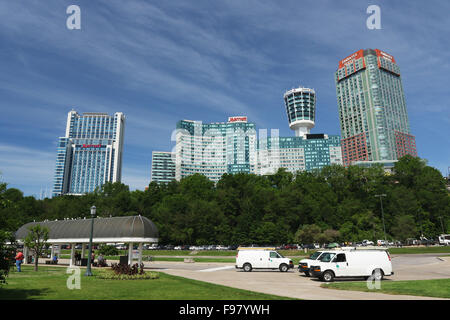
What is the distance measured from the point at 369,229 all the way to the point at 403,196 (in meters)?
16.4

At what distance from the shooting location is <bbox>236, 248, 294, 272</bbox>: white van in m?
28.2

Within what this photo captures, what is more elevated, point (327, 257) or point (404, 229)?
point (404, 229)

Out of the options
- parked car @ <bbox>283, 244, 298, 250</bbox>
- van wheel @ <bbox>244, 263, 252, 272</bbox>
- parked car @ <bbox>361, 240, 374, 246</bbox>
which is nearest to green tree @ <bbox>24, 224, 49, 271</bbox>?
van wheel @ <bbox>244, 263, 252, 272</bbox>

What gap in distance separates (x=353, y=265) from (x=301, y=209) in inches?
2762

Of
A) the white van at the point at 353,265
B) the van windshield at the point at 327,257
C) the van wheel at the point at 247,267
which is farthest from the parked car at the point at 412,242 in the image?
the van windshield at the point at 327,257

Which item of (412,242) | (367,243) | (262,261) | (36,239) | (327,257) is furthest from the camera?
(412,242)

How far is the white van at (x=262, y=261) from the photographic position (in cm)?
2825

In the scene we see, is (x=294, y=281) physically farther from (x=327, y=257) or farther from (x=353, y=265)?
(x=353, y=265)

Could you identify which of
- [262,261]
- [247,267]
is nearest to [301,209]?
[262,261]

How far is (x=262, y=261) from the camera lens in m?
28.8

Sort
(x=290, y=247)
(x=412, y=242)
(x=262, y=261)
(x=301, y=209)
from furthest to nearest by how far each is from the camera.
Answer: (x=301, y=209) < (x=412, y=242) < (x=290, y=247) < (x=262, y=261)
